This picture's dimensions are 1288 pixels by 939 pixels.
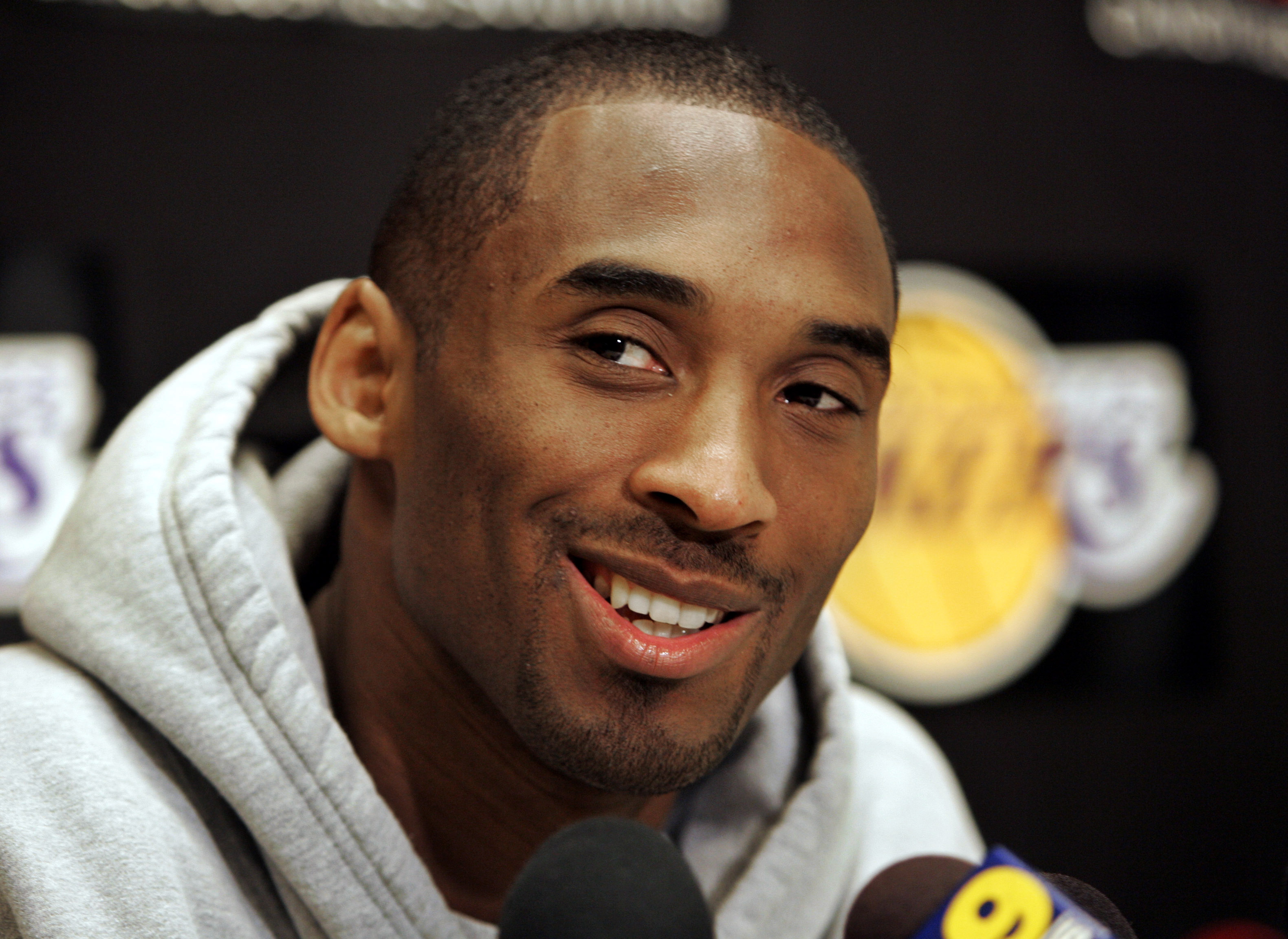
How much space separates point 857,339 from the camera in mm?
848

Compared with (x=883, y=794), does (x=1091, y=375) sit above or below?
above

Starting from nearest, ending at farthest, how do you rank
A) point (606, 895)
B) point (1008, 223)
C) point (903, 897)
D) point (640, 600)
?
1. point (606, 895)
2. point (903, 897)
3. point (640, 600)
4. point (1008, 223)

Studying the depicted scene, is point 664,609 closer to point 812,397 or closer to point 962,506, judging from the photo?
point 812,397

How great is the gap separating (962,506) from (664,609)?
1828mm

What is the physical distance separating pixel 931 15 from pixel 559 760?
2117 millimetres

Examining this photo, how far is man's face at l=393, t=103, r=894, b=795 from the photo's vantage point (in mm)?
775

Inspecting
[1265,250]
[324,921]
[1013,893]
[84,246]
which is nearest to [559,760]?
[324,921]

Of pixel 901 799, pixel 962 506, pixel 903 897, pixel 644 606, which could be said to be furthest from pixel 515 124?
pixel 962 506

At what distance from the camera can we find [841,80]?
2359 mm

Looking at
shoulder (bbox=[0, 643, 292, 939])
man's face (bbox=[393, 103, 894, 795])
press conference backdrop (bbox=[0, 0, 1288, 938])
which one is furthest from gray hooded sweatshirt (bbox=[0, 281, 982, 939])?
press conference backdrop (bbox=[0, 0, 1288, 938])

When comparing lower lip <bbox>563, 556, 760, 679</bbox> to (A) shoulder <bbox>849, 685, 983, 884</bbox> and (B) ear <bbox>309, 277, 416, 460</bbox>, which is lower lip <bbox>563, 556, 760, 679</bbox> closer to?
(B) ear <bbox>309, 277, 416, 460</bbox>

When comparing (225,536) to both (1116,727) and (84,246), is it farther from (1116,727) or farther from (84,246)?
(1116,727)

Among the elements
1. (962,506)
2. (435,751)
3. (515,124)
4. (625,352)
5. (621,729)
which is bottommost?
(962,506)

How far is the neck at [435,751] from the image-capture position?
93 centimetres
